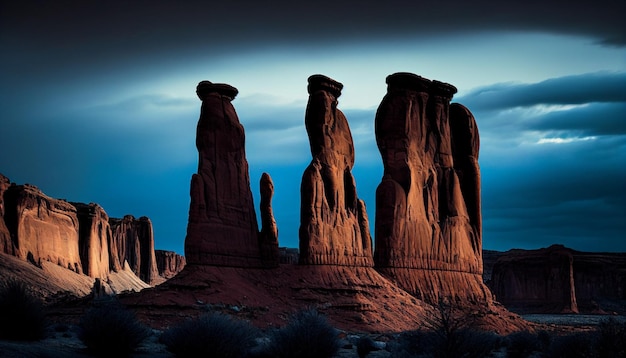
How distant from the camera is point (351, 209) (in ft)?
143

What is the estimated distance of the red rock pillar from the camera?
120 ft

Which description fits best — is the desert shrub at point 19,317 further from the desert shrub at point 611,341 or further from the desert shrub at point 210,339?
the desert shrub at point 611,341

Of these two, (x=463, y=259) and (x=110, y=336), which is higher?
(x=463, y=259)

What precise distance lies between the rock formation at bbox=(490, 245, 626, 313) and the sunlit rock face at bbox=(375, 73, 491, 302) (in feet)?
132

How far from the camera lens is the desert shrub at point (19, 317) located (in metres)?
20.4

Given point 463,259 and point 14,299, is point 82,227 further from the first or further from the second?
point 14,299

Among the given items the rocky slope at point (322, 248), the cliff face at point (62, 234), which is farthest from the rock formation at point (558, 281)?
the rocky slope at point (322, 248)

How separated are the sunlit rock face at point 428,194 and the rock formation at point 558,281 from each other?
132 feet

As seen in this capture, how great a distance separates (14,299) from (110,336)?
2.59m

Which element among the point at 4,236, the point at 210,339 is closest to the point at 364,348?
the point at 210,339

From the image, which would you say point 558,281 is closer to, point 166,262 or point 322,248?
point 322,248

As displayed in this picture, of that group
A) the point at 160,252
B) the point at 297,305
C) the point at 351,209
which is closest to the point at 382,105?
the point at 351,209

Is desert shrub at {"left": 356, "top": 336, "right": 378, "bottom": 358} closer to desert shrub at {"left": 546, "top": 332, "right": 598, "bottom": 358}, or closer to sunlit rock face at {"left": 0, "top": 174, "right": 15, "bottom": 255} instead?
desert shrub at {"left": 546, "top": 332, "right": 598, "bottom": 358}

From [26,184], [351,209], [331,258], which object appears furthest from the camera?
[26,184]
